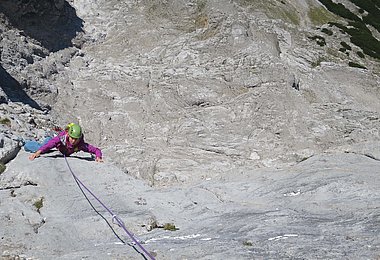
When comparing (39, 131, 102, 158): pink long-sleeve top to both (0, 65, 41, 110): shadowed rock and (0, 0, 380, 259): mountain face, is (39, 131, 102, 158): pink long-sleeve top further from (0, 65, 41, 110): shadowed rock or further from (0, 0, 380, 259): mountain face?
(0, 65, 41, 110): shadowed rock

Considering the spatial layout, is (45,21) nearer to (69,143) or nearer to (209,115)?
(209,115)

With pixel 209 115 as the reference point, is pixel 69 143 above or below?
above

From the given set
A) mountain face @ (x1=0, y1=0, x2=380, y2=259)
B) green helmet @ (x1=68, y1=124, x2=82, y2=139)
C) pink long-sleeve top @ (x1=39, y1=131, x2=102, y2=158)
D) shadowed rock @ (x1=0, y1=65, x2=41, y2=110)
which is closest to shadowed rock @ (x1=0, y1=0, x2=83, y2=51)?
mountain face @ (x1=0, y1=0, x2=380, y2=259)

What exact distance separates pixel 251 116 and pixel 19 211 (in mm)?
15070

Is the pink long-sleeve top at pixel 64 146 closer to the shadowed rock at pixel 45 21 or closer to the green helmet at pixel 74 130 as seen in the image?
the green helmet at pixel 74 130

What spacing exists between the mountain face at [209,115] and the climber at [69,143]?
79 centimetres

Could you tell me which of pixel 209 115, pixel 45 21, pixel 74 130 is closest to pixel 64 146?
pixel 74 130

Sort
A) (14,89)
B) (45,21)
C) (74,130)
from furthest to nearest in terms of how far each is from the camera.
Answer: (45,21) → (14,89) → (74,130)

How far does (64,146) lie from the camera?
15594mm

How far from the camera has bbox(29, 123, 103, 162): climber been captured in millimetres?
15164

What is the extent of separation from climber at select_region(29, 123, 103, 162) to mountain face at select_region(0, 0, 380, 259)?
79 cm

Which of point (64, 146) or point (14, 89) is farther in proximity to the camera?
point (14, 89)

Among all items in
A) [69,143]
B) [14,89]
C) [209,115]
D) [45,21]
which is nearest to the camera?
[69,143]

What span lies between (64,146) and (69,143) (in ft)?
0.73
